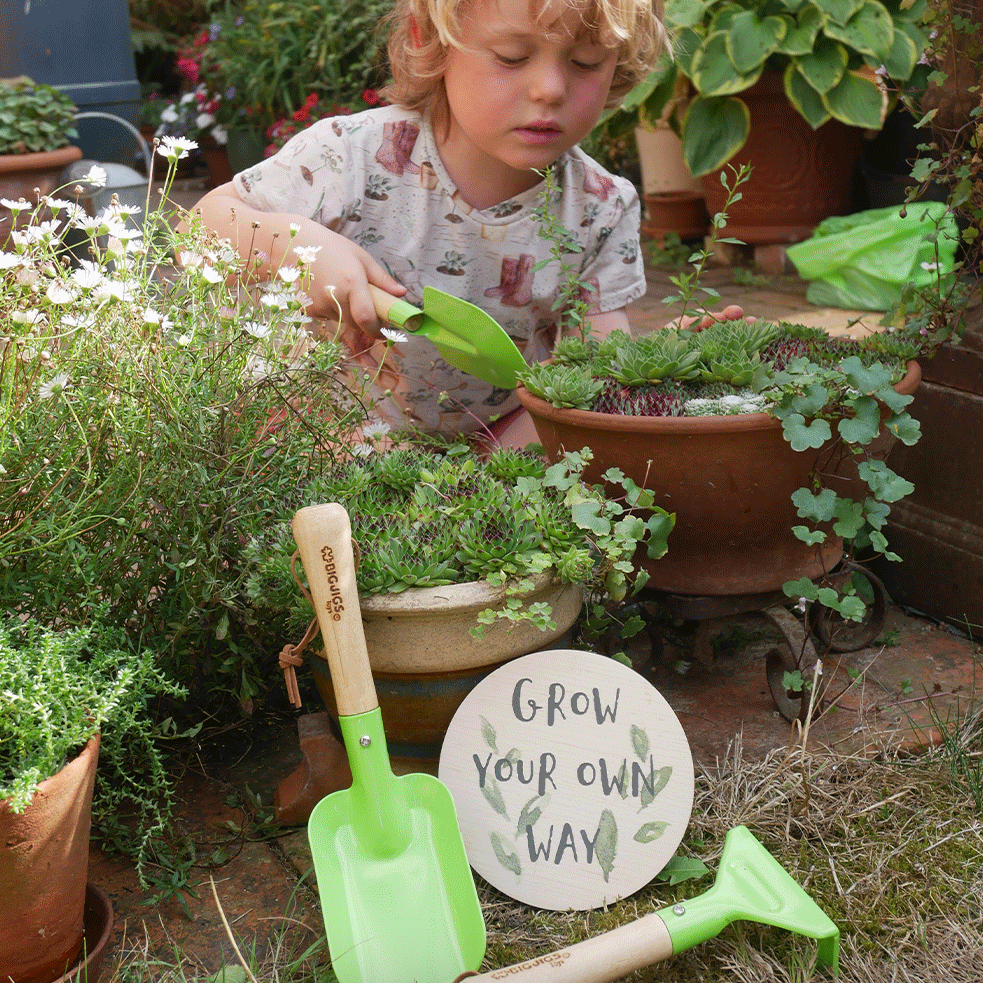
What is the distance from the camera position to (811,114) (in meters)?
3.70

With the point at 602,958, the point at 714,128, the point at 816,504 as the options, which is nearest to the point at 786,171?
Result: the point at 714,128

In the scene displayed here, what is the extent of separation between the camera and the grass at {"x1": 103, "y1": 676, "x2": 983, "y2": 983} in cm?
113

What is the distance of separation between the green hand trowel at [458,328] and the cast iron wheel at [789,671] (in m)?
0.57

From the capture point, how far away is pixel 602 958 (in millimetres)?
1041

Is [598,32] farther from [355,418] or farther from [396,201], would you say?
[355,418]

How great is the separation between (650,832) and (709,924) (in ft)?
0.54

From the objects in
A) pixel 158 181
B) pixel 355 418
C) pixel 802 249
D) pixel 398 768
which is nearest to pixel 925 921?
pixel 398 768

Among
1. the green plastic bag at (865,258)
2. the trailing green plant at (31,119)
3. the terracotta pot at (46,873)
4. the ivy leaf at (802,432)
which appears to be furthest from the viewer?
the trailing green plant at (31,119)

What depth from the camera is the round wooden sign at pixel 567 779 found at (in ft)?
4.04

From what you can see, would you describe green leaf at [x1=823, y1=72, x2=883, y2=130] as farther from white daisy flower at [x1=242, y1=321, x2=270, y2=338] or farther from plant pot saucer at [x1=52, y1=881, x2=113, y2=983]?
plant pot saucer at [x1=52, y1=881, x2=113, y2=983]

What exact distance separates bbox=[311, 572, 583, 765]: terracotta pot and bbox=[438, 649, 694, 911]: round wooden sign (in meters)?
0.03

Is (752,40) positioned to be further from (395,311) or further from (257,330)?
(257,330)

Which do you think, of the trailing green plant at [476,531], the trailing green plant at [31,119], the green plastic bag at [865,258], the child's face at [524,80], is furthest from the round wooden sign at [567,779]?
the trailing green plant at [31,119]

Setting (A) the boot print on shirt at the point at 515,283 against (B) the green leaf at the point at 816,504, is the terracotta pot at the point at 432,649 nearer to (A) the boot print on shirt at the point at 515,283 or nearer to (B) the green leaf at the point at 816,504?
(B) the green leaf at the point at 816,504
